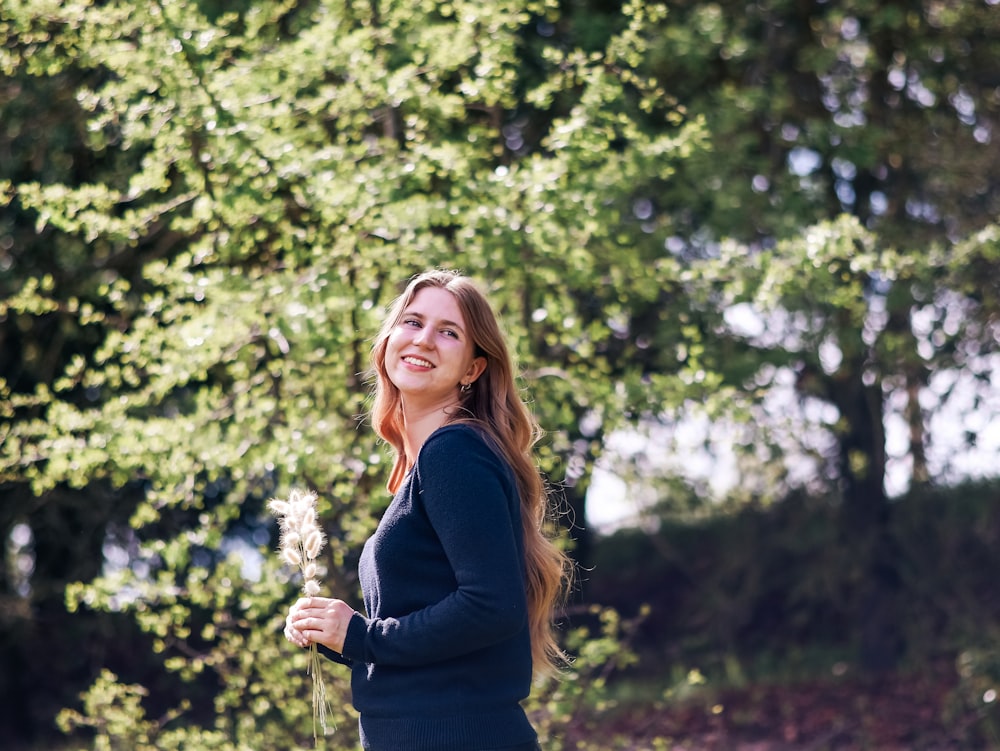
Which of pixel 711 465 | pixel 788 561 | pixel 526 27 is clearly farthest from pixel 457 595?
pixel 788 561

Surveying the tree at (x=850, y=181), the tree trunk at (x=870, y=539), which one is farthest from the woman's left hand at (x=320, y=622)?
the tree trunk at (x=870, y=539)

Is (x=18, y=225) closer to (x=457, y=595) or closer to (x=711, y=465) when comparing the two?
(x=711, y=465)

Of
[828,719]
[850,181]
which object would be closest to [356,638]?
[828,719]

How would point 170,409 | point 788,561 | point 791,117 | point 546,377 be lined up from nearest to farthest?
1. point 546,377
2. point 170,409
3. point 791,117
4. point 788,561

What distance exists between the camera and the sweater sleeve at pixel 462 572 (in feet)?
7.36

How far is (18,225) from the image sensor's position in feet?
26.9

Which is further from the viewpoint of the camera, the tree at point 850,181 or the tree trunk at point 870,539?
the tree trunk at point 870,539

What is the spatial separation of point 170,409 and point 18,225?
5.34ft

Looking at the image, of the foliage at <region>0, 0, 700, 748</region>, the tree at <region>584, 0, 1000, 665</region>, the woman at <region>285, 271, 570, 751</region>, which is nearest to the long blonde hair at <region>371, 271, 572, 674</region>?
the woman at <region>285, 271, 570, 751</region>

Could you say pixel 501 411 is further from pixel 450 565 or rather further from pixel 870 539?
pixel 870 539

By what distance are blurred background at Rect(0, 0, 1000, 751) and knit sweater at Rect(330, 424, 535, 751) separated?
2.21 metres

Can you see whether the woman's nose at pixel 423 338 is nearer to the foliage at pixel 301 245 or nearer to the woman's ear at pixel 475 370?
the woman's ear at pixel 475 370

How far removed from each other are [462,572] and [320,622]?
12.4 inches

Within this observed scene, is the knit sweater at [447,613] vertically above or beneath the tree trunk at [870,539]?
above
